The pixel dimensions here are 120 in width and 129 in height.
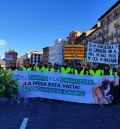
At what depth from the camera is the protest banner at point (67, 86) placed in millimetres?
17141

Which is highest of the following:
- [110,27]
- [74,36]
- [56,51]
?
[74,36]

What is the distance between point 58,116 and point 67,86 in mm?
4926

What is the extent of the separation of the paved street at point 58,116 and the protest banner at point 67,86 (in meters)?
0.78

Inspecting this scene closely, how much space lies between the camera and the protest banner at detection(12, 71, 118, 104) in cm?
1714

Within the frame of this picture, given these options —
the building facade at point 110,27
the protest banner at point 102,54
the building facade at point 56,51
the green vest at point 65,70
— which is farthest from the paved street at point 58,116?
the building facade at point 56,51

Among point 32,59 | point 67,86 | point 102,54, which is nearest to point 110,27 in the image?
point 32,59

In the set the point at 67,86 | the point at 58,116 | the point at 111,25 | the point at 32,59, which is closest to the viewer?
the point at 58,116

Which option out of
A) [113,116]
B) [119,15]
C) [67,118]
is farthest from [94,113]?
[119,15]

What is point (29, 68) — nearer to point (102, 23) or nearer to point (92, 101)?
point (92, 101)

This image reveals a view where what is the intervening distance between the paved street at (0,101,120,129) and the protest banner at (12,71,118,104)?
78 centimetres

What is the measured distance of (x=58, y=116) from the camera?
1258 centimetres

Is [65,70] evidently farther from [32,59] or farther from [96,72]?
[32,59]

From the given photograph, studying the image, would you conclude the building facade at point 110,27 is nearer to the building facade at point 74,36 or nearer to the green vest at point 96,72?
the building facade at point 74,36

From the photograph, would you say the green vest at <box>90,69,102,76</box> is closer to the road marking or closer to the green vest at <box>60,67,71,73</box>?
the green vest at <box>60,67,71,73</box>
